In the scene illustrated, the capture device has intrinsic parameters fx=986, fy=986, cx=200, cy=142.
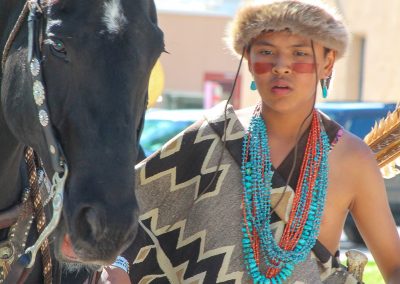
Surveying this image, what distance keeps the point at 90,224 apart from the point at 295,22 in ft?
4.89

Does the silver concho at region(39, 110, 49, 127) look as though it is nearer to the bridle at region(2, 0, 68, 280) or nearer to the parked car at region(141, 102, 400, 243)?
the bridle at region(2, 0, 68, 280)

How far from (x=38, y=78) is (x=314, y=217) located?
1429 millimetres

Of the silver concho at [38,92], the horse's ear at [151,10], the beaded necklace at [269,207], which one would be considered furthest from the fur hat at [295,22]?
the silver concho at [38,92]

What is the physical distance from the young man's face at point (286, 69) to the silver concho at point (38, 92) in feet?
4.07

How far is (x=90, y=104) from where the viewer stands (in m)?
2.59

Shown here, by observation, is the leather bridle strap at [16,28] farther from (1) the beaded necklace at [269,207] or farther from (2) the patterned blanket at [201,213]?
(1) the beaded necklace at [269,207]


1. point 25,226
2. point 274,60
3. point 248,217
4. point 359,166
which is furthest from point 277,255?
point 25,226

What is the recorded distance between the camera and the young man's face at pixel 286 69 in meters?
3.68

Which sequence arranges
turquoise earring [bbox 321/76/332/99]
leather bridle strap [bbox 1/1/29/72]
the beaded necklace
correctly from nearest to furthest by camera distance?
leather bridle strap [bbox 1/1/29/72], the beaded necklace, turquoise earring [bbox 321/76/332/99]

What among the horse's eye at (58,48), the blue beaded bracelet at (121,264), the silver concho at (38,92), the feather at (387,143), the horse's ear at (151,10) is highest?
the horse's ear at (151,10)

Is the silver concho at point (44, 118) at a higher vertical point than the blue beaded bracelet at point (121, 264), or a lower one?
higher

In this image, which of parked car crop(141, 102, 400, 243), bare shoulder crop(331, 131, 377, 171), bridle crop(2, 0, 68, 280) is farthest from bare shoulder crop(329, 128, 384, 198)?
parked car crop(141, 102, 400, 243)

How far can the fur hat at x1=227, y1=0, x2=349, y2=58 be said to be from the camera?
3662mm

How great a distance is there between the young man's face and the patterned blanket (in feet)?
0.70
